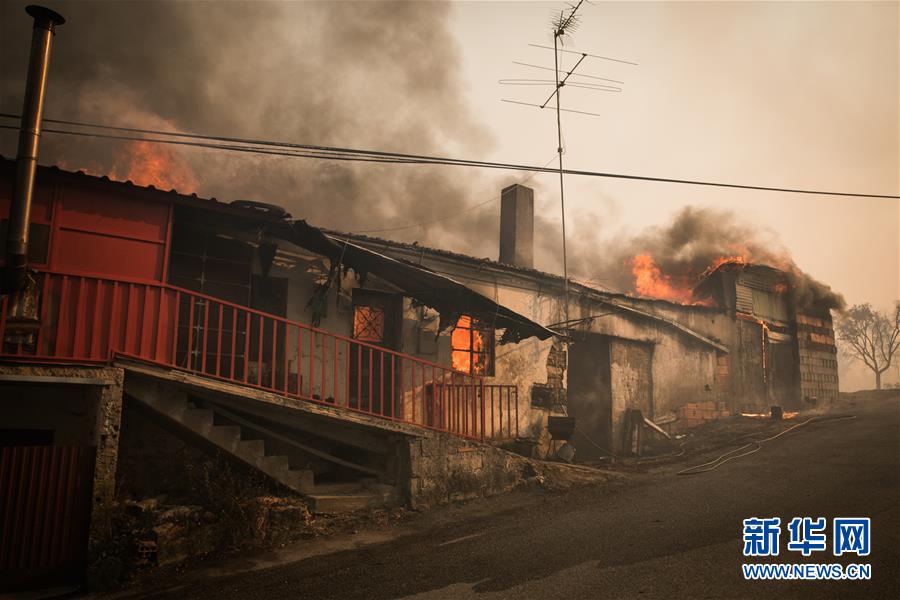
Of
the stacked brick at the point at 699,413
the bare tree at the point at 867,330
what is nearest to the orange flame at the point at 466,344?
the stacked brick at the point at 699,413

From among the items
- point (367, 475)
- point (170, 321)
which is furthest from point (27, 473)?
point (367, 475)

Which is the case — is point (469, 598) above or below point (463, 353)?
below

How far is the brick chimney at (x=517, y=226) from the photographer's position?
15555mm

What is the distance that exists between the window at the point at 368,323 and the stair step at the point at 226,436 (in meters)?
3.78

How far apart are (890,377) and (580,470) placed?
8705cm

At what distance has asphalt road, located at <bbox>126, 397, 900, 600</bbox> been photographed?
17.0ft

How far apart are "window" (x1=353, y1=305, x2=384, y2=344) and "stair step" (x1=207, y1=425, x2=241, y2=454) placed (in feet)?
12.4

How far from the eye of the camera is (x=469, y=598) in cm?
504

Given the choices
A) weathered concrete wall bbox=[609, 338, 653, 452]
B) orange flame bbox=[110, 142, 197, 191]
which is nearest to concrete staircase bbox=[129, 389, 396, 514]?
weathered concrete wall bbox=[609, 338, 653, 452]

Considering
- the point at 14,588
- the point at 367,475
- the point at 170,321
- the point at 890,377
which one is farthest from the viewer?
the point at 890,377

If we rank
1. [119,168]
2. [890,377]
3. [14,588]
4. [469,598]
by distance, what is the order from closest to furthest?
[469,598] < [14,588] < [119,168] < [890,377]

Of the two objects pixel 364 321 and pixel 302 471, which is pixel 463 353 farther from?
pixel 302 471

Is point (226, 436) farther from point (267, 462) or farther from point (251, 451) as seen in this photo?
point (267, 462)

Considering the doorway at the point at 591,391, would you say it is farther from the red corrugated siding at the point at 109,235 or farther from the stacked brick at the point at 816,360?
the red corrugated siding at the point at 109,235
